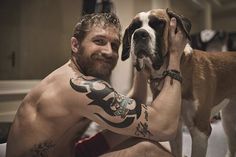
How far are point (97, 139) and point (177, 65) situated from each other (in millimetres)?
485

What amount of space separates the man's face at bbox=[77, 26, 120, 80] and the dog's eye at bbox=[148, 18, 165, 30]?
6.2 inches

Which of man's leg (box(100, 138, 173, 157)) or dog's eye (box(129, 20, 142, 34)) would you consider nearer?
man's leg (box(100, 138, 173, 157))

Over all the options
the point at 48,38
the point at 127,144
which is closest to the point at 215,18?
the point at 48,38

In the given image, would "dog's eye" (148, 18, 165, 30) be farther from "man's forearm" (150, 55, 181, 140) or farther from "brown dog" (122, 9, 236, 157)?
"man's forearm" (150, 55, 181, 140)

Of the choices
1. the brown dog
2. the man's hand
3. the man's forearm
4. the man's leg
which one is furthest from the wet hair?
the man's leg

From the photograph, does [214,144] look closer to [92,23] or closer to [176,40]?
A: [176,40]

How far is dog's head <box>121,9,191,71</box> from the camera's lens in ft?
3.95

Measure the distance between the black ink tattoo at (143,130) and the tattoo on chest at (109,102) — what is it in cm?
3

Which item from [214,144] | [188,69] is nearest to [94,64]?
[188,69]

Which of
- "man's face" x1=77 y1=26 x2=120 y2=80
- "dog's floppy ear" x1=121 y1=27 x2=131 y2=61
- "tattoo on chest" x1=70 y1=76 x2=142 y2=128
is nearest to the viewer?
"tattoo on chest" x1=70 y1=76 x2=142 y2=128

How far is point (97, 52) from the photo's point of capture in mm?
Result: 1183

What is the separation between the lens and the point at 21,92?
7.14 feet

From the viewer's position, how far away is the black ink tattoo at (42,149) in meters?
1.14

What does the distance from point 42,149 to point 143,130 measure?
381 millimetres
